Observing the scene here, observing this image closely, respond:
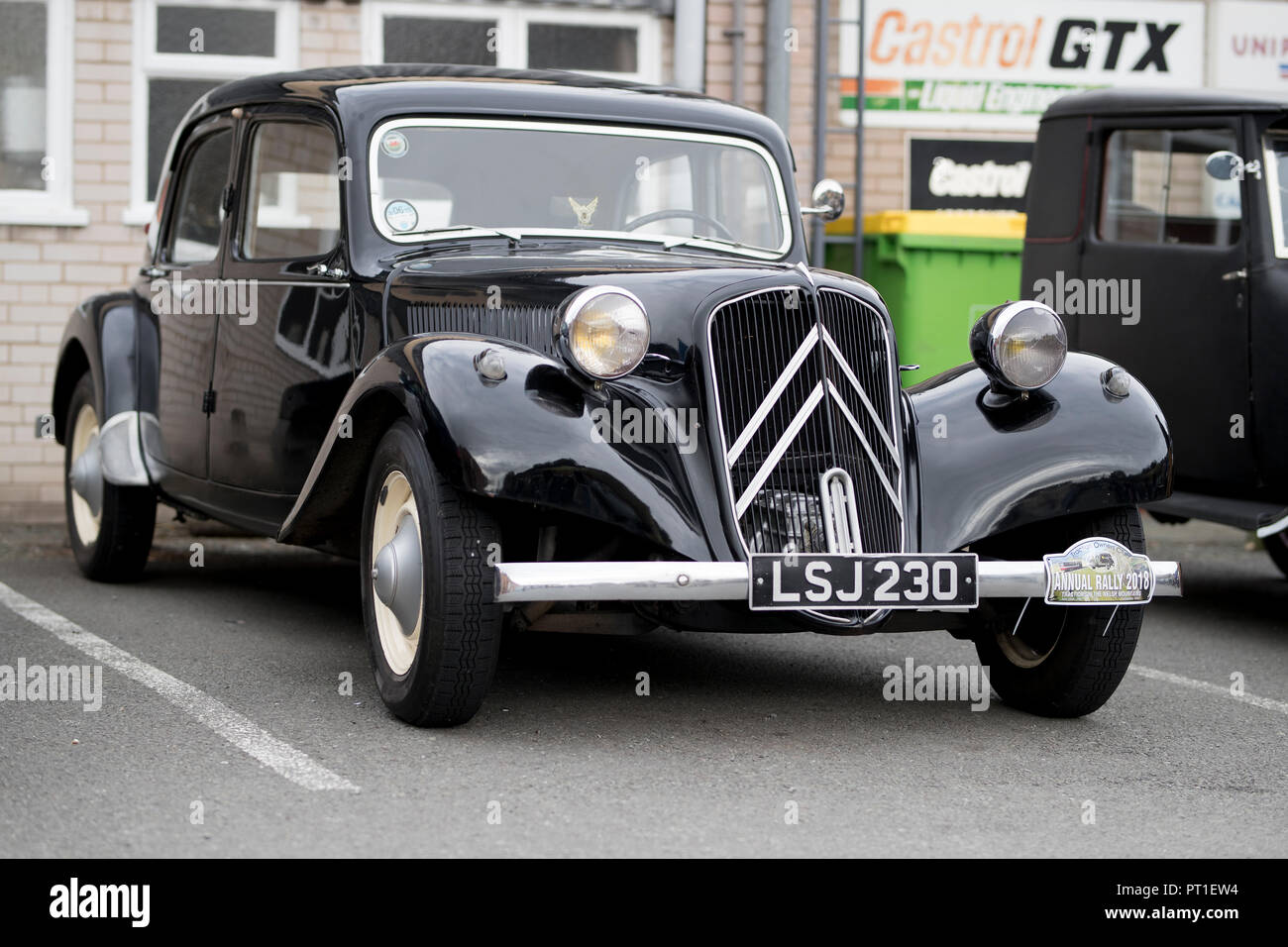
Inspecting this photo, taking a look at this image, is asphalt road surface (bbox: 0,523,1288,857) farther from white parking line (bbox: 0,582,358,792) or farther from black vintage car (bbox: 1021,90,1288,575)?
black vintage car (bbox: 1021,90,1288,575)

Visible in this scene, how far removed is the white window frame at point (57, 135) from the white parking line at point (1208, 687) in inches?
243

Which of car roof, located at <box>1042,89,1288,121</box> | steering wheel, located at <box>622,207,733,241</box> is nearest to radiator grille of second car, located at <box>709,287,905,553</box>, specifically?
steering wheel, located at <box>622,207,733,241</box>

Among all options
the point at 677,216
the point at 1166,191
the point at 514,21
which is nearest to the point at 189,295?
the point at 677,216

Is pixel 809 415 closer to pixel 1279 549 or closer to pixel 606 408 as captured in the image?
pixel 606 408

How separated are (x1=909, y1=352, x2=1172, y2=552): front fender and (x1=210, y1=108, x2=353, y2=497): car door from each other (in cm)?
183

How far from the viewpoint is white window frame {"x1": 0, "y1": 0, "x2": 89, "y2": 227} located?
9.17 meters

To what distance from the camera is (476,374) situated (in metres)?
4.30

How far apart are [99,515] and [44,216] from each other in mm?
2877

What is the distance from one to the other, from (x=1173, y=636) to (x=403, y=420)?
3.41m

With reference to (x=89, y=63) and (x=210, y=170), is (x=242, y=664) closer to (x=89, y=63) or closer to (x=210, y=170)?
(x=210, y=170)

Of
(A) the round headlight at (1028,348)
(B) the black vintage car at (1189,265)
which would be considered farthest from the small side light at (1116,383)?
(B) the black vintage car at (1189,265)

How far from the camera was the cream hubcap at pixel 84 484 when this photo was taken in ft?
23.0

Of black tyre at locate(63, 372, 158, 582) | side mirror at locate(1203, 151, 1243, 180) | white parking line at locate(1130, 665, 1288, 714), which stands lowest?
white parking line at locate(1130, 665, 1288, 714)

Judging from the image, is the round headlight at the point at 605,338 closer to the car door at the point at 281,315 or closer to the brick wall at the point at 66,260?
the car door at the point at 281,315
